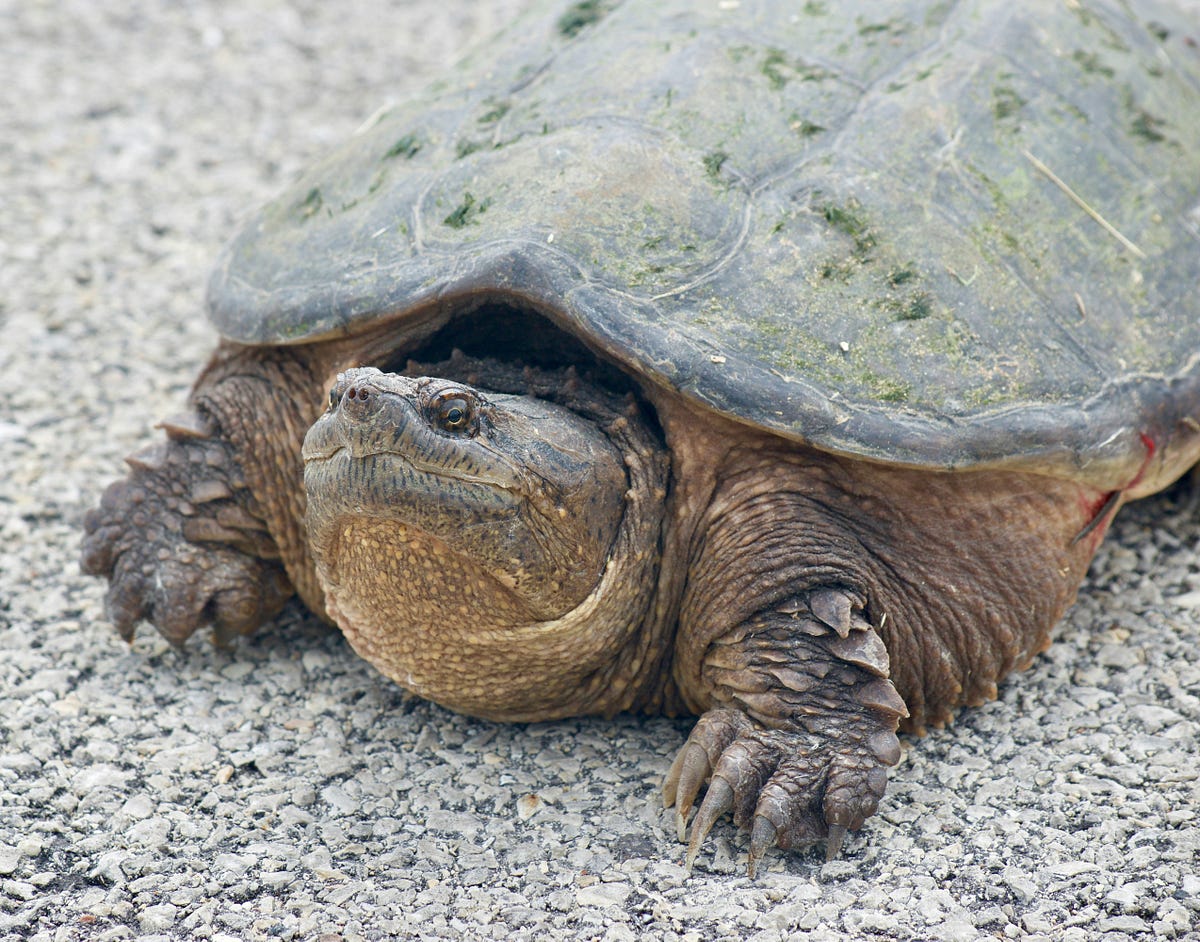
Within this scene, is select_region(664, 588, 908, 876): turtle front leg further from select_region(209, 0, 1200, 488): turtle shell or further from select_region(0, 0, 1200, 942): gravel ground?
select_region(209, 0, 1200, 488): turtle shell

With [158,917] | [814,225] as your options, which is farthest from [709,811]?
[814,225]

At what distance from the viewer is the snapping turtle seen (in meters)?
2.84

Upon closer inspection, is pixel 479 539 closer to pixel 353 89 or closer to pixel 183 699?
pixel 183 699

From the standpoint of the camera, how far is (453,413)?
2629mm

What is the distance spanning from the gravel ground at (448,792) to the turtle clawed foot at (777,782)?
7cm

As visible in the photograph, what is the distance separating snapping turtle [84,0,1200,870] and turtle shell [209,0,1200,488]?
10mm

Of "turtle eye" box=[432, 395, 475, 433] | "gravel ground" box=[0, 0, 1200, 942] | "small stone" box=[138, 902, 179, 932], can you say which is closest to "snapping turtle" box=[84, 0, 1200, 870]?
"turtle eye" box=[432, 395, 475, 433]

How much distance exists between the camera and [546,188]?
3.18m

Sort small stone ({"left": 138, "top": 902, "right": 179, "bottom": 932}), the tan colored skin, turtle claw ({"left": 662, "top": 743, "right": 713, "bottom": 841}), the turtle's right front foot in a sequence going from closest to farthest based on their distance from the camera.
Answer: small stone ({"left": 138, "top": 902, "right": 179, "bottom": 932}) < the tan colored skin < turtle claw ({"left": 662, "top": 743, "right": 713, "bottom": 841}) < the turtle's right front foot

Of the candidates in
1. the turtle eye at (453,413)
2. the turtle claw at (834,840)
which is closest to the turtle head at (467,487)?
the turtle eye at (453,413)

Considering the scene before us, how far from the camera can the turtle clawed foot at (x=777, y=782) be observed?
2.75 meters

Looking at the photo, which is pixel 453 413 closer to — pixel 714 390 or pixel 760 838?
pixel 714 390

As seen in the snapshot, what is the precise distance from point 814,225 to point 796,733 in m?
1.21

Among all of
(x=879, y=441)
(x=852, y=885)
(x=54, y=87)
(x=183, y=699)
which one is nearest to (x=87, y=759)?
(x=183, y=699)
